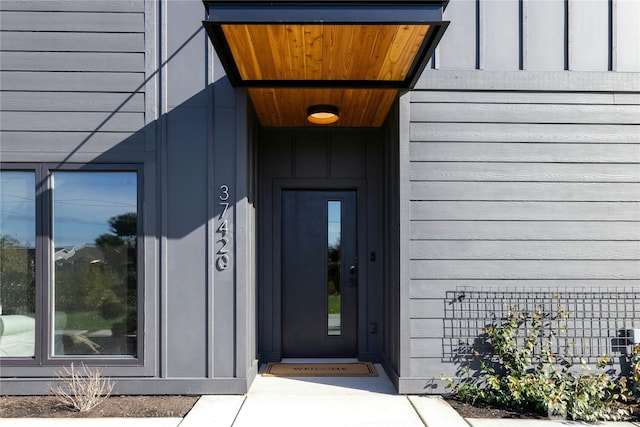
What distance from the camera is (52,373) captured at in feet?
13.1

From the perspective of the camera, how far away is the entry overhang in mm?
3014

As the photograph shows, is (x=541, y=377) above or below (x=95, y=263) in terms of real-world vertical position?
below

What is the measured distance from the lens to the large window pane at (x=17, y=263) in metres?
4.03

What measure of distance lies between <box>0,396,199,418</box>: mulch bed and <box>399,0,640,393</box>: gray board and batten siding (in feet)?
6.34

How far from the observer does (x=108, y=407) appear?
374cm

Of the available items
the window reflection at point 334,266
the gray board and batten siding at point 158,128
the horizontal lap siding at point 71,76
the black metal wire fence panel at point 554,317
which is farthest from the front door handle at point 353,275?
the horizontal lap siding at point 71,76

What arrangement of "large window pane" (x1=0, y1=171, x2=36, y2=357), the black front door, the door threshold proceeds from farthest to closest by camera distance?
1. the black front door
2. the door threshold
3. "large window pane" (x1=0, y1=171, x2=36, y2=357)

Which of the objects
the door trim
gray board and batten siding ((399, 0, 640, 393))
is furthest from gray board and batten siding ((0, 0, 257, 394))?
gray board and batten siding ((399, 0, 640, 393))

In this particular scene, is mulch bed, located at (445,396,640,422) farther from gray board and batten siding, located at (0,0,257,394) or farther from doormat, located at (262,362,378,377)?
gray board and batten siding, located at (0,0,257,394)

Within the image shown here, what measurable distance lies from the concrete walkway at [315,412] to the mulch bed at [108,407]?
85mm

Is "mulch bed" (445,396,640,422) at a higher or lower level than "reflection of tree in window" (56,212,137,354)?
lower

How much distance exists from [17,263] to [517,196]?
14.1ft

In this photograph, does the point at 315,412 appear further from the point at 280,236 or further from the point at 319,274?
the point at 280,236

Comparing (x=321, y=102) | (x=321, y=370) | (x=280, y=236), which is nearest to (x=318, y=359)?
(x=321, y=370)
